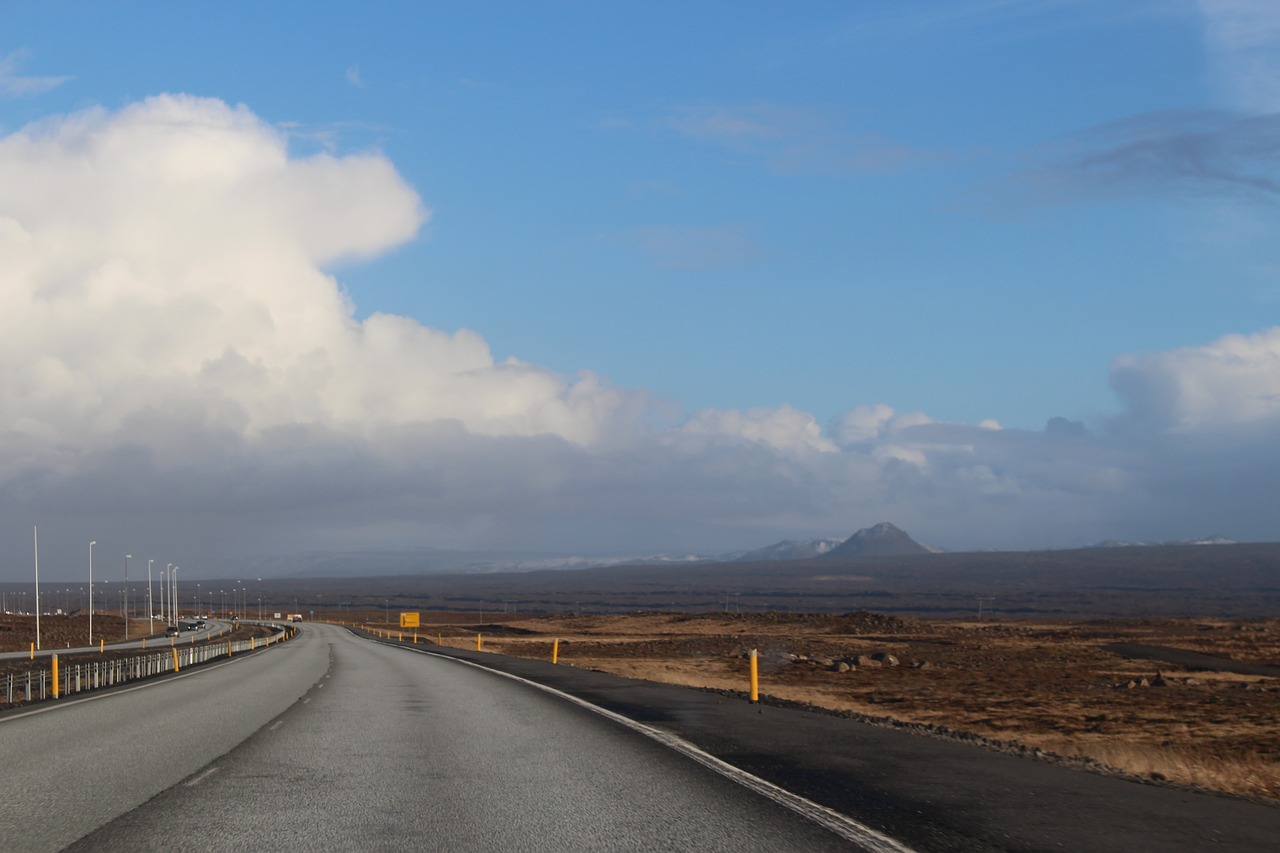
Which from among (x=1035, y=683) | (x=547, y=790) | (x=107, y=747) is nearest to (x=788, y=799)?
(x=547, y=790)

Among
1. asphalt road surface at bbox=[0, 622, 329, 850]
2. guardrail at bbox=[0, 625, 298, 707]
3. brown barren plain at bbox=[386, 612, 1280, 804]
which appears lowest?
brown barren plain at bbox=[386, 612, 1280, 804]

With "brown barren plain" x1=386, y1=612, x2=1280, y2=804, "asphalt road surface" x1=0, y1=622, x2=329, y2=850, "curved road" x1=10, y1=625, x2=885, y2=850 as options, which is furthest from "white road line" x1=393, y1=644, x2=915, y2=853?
"asphalt road surface" x1=0, y1=622, x2=329, y2=850

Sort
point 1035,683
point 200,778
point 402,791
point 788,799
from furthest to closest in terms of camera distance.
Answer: point 1035,683
point 200,778
point 402,791
point 788,799

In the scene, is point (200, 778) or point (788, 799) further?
point (200, 778)

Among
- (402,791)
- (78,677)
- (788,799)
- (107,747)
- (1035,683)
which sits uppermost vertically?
(402,791)

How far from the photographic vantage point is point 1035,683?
48594mm

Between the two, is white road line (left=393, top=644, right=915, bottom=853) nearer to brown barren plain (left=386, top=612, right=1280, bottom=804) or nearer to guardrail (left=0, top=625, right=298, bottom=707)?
brown barren plain (left=386, top=612, right=1280, bottom=804)

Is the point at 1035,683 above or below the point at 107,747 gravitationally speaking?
below

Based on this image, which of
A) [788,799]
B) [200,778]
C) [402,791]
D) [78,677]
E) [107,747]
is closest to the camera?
[788,799]

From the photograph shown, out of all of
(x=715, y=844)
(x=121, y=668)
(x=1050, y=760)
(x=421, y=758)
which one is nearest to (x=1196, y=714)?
(x=1050, y=760)

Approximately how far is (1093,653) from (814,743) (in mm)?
60663

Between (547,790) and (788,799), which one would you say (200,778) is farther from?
(788,799)

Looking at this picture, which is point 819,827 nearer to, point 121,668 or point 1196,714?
point 1196,714

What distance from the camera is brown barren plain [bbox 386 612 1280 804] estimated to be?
22031mm
